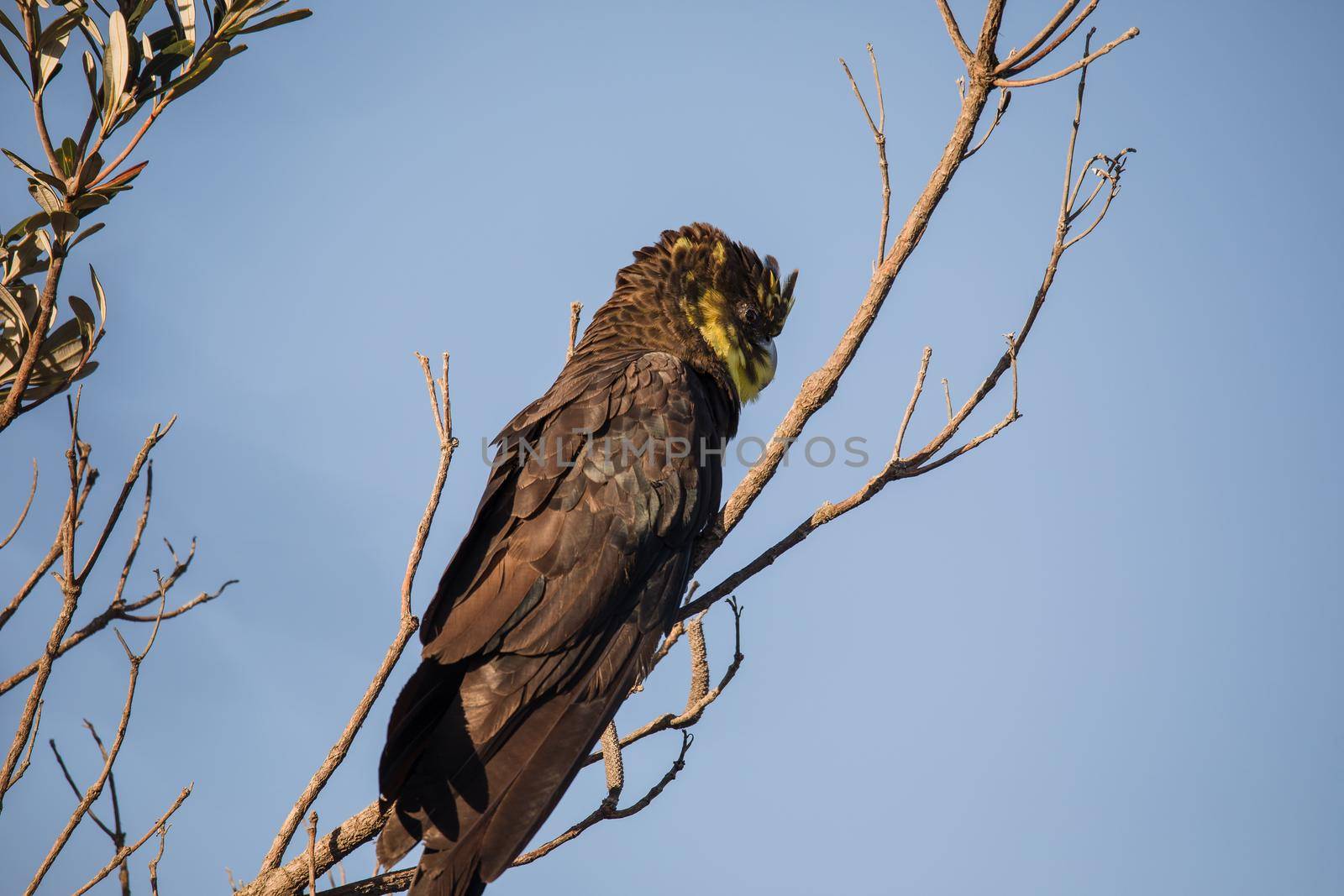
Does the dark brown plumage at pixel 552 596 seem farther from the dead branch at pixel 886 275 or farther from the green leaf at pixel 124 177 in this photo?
the green leaf at pixel 124 177

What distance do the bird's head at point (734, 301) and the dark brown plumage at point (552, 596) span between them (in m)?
0.18

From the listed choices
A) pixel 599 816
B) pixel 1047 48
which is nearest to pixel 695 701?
pixel 599 816

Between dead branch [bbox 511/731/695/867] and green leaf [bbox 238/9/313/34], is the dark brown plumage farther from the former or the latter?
green leaf [bbox 238/9/313/34]

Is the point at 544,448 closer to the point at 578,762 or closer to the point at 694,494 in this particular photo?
the point at 694,494

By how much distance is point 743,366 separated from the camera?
5.55 metres

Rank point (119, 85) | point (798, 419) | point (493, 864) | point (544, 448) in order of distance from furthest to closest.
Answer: point (544, 448), point (798, 419), point (493, 864), point (119, 85)

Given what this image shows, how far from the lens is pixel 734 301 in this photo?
18.4ft

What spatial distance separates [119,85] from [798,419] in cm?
244

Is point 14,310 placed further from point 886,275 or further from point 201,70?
point 886,275

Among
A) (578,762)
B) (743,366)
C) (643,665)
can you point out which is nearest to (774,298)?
(743,366)

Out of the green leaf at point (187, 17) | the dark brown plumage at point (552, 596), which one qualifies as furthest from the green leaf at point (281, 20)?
the dark brown plumage at point (552, 596)

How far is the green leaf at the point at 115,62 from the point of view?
2789 mm

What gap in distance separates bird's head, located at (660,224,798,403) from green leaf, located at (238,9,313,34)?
2.68m

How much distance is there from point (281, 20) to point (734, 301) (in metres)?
2.96
